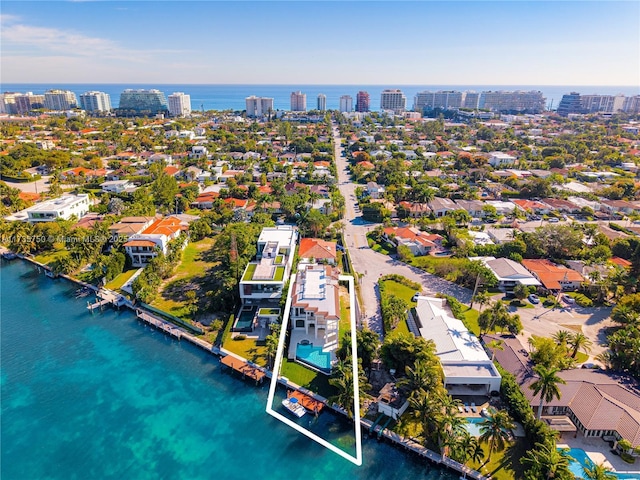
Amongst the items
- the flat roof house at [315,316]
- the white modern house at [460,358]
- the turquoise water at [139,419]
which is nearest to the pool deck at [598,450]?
the white modern house at [460,358]

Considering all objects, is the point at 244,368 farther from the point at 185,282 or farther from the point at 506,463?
the point at 506,463

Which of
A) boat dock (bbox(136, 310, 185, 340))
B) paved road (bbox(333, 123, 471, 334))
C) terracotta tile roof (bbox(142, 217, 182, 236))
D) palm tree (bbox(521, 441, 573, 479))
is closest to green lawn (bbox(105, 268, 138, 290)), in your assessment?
terracotta tile roof (bbox(142, 217, 182, 236))

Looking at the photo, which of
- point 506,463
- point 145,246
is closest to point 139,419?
point 145,246

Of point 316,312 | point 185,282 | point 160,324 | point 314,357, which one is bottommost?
point 160,324

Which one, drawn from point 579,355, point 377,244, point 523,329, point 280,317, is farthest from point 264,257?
point 579,355

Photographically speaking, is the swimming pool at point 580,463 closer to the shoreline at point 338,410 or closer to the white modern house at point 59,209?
the shoreline at point 338,410

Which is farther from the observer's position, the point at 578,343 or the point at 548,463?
the point at 578,343
